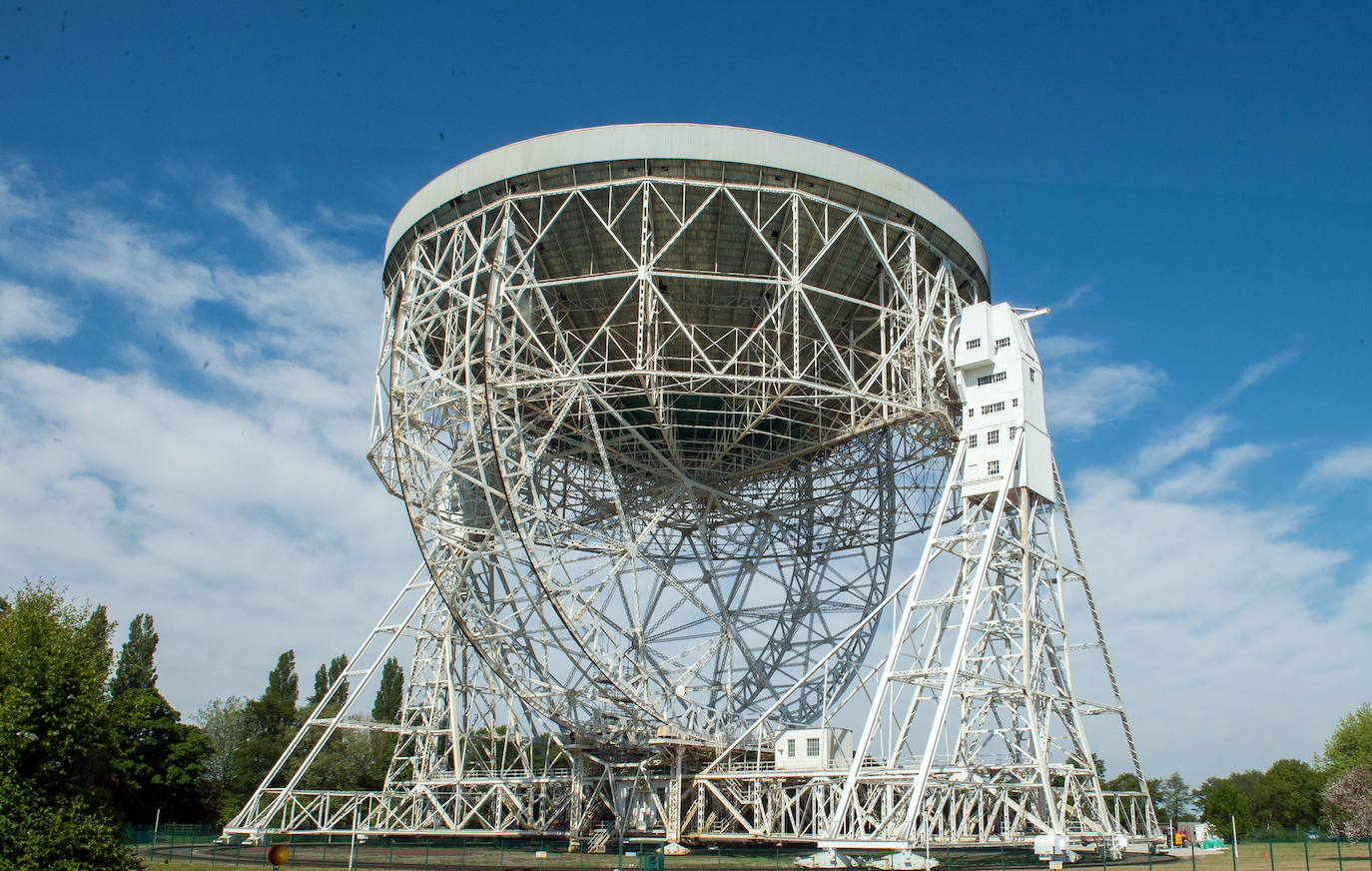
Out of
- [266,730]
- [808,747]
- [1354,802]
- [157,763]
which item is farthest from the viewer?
[266,730]

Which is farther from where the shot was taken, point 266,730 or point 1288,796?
point 1288,796

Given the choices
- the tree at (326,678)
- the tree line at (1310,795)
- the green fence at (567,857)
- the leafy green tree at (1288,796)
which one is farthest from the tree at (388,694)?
the leafy green tree at (1288,796)

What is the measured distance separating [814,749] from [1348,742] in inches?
1629

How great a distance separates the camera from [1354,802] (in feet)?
121

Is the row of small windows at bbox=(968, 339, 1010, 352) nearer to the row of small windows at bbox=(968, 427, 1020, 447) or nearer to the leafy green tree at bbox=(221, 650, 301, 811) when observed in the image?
the row of small windows at bbox=(968, 427, 1020, 447)

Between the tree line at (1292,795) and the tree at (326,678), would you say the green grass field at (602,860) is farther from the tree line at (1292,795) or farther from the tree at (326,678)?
the tree at (326,678)

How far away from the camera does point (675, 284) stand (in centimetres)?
2850

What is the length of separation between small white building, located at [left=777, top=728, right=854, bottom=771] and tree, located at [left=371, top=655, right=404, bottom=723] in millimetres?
41762

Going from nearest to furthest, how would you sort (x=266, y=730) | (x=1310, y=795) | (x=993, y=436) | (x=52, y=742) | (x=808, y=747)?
(x=52, y=742) → (x=993, y=436) → (x=808, y=747) → (x=266, y=730) → (x=1310, y=795)

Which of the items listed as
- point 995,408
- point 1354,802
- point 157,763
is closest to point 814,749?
point 995,408

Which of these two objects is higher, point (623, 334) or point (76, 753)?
point (623, 334)

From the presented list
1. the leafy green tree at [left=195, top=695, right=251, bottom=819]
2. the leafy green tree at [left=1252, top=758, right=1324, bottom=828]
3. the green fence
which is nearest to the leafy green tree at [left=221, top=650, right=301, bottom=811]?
the leafy green tree at [left=195, top=695, right=251, bottom=819]

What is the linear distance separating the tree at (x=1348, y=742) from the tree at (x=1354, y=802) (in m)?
15.5

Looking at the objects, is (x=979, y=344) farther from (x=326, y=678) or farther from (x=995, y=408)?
(x=326, y=678)
